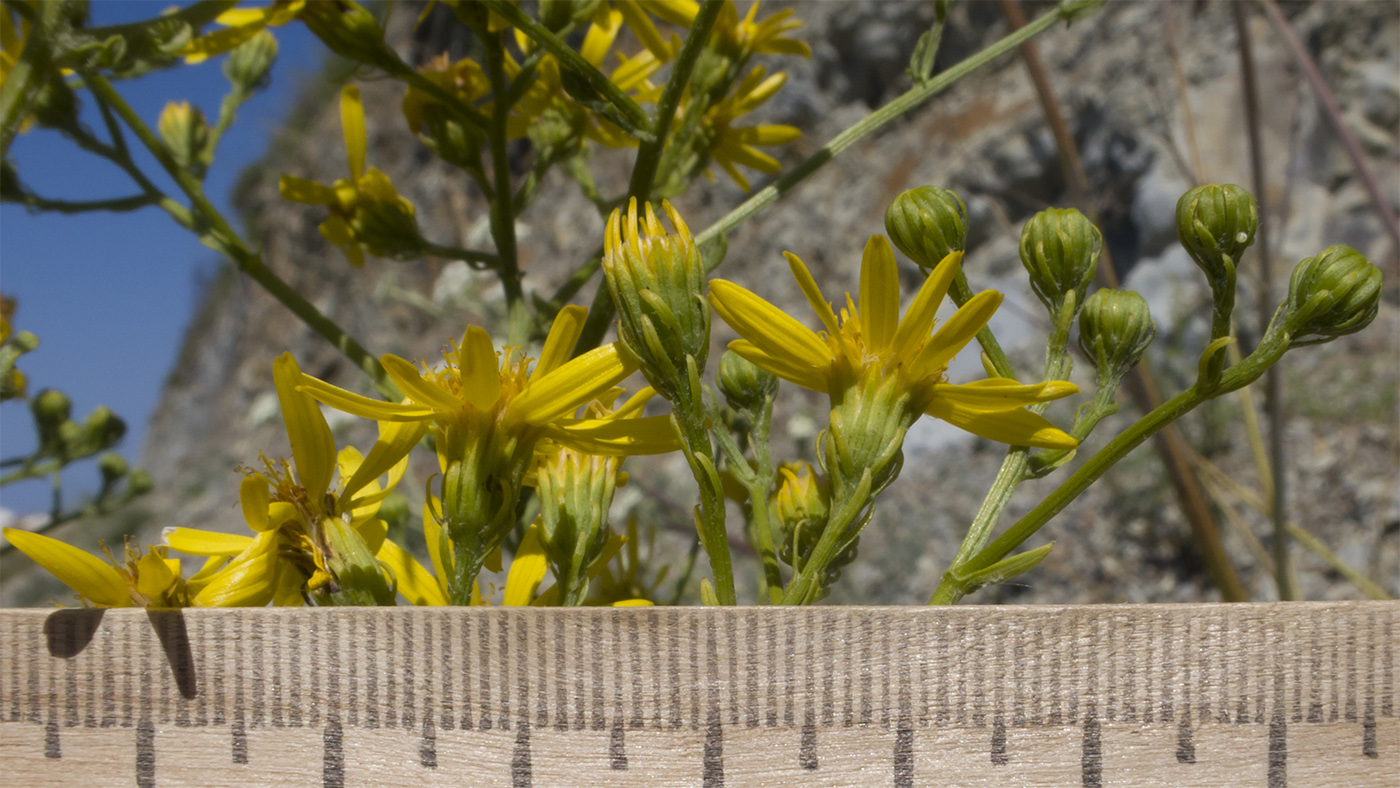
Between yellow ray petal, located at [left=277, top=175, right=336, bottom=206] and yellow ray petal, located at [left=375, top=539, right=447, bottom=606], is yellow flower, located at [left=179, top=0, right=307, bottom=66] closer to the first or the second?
yellow ray petal, located at [left=277, top=175, right=336, bottom=206]

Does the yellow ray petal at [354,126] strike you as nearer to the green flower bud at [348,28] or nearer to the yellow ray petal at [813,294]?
the green flower bud at [348,28]

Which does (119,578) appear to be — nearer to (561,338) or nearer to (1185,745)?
(561,338)

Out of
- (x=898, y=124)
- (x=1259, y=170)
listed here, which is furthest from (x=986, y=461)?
(x=1259, y=170)

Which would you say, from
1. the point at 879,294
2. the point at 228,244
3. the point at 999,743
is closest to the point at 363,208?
the point at 228,244

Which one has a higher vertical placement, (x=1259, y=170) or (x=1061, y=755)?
(x=1259, y=170)

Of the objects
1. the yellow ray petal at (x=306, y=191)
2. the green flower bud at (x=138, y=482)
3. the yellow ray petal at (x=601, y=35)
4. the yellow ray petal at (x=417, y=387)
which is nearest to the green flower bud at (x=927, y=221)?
the yellow ray petal at (x=417, y=387)

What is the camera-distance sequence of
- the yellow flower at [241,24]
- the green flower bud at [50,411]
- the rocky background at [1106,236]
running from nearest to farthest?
1. the yellow flower at [241,24]
2. the green flower bud at [50,411]
3. the rocky background at [1106,236]

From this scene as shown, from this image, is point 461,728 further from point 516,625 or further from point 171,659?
point 171,659
